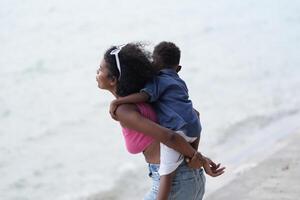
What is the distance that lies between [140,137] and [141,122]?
121mm

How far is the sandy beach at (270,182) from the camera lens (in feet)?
17.3

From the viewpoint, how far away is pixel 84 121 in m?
11.4

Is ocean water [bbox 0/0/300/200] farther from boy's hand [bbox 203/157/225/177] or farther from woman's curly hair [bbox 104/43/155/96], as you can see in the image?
boy's hand [bbox 203/157/225/177]

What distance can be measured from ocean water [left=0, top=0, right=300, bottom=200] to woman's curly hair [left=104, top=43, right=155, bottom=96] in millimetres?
270

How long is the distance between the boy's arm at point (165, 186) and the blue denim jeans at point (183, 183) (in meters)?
0.03

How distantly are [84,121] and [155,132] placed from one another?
29.0 feet

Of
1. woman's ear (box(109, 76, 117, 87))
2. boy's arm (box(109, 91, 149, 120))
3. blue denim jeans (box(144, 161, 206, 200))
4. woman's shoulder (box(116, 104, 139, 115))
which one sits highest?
woman's ear (box(109, 76, 117, 87))

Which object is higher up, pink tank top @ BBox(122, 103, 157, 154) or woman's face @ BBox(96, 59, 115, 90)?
woman's face @ BBox(96, 59, 115, 90)

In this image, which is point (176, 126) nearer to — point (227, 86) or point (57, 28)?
point (227, 86)

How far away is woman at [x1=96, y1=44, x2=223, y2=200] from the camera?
259 cm

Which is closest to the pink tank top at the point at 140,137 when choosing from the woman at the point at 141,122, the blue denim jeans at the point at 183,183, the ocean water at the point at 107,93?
the woman at the point at 141,122

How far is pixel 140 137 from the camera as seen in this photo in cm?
268

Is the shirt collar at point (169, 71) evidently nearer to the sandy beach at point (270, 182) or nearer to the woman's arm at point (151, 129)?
the woman's arm at point (151, 129)

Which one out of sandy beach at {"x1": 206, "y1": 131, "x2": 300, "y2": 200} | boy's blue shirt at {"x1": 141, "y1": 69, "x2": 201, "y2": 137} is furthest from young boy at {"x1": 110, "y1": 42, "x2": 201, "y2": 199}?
sandy beach at {"x1": 206, "y1": 131, "x2": 300, "y2": 200}
